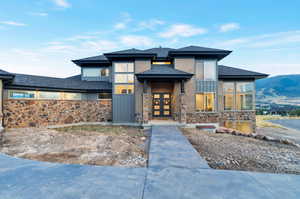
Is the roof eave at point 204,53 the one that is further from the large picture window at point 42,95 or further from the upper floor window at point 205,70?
the large picture window at point 42,95

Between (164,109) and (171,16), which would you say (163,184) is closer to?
(164,109)

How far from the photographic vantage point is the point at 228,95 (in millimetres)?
11109

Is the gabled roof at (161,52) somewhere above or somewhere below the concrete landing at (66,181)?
above

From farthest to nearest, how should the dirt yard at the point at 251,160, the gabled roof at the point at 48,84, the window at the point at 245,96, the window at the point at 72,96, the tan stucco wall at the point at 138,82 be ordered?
the window at the point at 245,96 → the tan stucco wall at the point at 138,82 → the window at the point at 72,96 → the gabled roof at the point at 48,84 → the dirt yard at the point at 251,160

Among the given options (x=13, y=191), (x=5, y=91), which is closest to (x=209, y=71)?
(x=13, y=191)

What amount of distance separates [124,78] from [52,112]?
20.1 ft

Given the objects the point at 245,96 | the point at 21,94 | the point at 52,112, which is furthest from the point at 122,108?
the point at 245,96

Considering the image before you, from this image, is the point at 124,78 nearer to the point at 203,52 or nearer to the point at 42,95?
Result: the point at 42,95

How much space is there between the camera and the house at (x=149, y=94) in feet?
30.0

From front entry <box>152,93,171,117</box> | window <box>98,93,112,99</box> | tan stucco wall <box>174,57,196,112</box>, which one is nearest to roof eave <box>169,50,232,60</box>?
tan stucco wall <box>174,57,196,112</box>

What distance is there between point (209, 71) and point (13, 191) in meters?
11.8

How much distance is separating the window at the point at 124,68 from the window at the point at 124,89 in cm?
123

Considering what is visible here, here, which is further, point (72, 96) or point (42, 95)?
point (72, 96)

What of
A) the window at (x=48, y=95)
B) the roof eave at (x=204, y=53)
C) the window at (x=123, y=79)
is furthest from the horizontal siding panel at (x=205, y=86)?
the window at (x=48, y=95)
